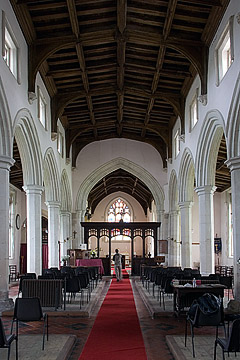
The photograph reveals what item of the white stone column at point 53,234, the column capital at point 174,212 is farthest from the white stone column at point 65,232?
the column capital at point 174,212

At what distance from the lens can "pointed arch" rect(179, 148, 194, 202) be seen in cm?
1888

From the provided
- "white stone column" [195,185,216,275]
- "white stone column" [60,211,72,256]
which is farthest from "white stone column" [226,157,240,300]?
"white stone column" [60,211,72,256]

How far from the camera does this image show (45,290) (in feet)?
33.0

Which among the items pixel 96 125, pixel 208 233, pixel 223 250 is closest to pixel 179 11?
pixel 208 233

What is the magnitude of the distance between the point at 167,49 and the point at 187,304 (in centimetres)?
826

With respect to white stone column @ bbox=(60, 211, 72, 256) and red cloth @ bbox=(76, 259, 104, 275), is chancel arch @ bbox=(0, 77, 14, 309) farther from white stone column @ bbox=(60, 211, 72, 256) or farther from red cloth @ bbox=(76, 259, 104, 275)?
white stone column @ bbox=(60, 211, 72, 256)

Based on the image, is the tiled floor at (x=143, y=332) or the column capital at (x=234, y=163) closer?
the tiled floor at (x=143, y=332)

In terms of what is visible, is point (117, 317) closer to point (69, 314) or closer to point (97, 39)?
point (69, 314)

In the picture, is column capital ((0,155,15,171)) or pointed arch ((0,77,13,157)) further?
pointed arch ((0,77,13,157))

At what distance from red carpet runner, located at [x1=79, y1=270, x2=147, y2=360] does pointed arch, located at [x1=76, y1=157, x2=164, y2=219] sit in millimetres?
12688

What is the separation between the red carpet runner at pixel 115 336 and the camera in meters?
6.54

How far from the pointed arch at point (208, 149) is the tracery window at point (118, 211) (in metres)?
23.7

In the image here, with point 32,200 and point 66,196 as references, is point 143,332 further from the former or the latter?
point 66,196

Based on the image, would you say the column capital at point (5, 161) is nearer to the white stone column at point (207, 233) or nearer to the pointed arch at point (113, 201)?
the white stone column at point (207, 233)
